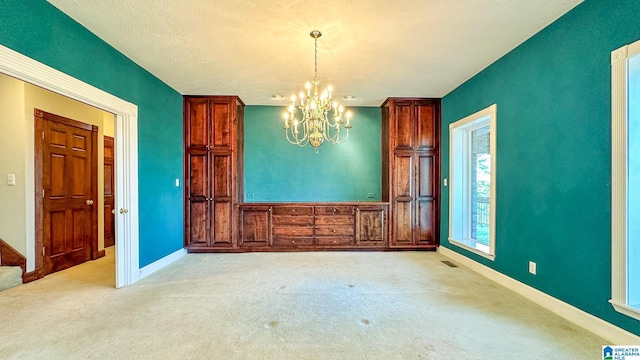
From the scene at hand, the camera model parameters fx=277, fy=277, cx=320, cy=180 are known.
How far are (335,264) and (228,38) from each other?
3.10m

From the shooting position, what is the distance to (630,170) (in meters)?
1.91

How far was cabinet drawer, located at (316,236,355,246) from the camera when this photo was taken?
15.4 ft

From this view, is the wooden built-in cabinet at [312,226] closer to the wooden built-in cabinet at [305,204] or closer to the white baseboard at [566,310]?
the wooden built-in cabinet at [305,204]

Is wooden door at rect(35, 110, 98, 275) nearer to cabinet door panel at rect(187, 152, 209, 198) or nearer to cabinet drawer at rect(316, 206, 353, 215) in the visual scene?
cabinet door panel at rect(187, 152, 209, 198)

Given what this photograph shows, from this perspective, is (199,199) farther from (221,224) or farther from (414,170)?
(414,170)

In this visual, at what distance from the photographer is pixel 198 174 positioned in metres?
4.60

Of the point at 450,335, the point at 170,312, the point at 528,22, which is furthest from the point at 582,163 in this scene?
the point at 170,312

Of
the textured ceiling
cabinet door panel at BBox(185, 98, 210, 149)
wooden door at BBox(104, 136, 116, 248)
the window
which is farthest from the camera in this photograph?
wooden door at BBox(104, 136, 116, 248)

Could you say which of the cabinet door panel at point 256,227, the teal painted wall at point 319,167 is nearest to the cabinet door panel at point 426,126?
the teal painted wall at point 319,167

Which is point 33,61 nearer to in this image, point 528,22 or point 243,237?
point 243,237

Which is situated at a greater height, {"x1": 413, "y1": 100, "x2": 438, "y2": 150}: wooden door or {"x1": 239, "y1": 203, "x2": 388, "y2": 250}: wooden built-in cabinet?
{"x1": 413, "y1": 100, "x2": 438, "y2": 150}: wooden door

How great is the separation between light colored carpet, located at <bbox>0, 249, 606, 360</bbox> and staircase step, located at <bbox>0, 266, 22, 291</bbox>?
0.44 feet

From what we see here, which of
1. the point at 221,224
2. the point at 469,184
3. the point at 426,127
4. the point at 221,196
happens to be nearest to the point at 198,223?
the point at 221,224

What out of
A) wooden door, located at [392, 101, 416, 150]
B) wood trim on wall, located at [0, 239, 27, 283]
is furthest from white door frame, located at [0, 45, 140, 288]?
wooden door, located at [392, 101, 416, 150]
